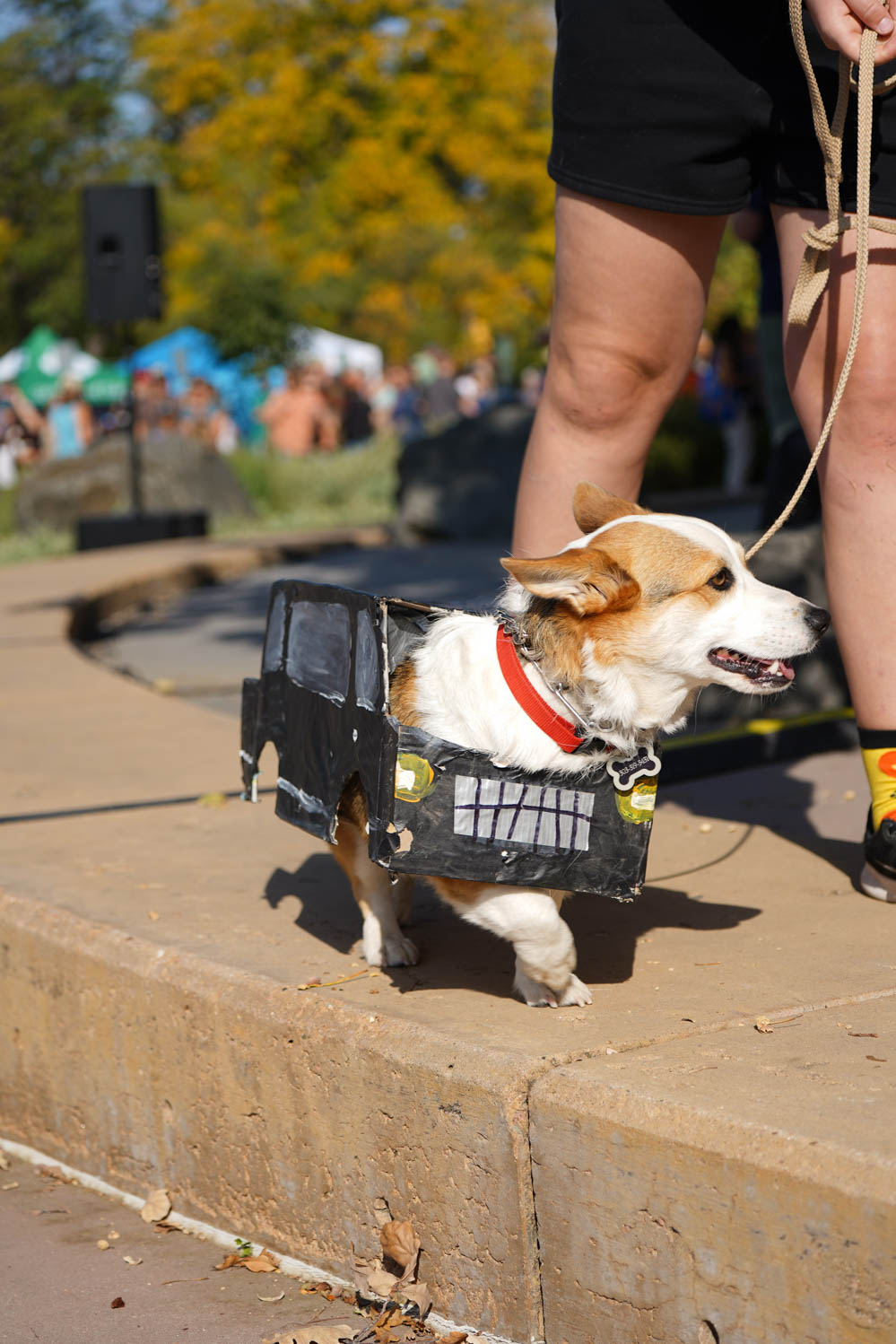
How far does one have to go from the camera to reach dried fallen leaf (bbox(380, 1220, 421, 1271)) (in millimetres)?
2357

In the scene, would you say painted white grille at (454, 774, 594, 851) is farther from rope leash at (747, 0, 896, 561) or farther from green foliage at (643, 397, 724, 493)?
green foliage at (643, 397, 724, 493)

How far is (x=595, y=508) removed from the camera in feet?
10.2

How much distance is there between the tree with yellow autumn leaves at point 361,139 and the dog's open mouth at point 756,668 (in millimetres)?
31127

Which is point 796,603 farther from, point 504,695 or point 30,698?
point 30,698

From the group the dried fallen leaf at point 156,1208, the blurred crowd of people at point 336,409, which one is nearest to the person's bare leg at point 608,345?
the dried fallen leaf at point 156,1208

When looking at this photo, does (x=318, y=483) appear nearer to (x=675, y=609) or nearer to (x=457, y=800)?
(x=675, y=609)

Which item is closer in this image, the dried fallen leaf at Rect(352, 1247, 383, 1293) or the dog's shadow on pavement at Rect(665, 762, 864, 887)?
the dried fallen leaf at Rect(352, 1247, 383, 1293)

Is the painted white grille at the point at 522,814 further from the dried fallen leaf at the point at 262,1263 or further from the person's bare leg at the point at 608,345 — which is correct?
the person's bare leg at the point at 608,345

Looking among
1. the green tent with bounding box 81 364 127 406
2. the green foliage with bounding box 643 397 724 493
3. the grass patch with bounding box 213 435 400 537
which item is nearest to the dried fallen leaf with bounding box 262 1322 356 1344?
the green foliage with bounding box 643 397 724 493

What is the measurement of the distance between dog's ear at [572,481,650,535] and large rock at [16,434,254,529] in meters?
15.0

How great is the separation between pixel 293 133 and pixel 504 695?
3505 cm

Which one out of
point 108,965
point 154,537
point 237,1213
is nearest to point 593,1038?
point 237,1213

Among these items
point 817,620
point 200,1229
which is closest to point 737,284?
point 817,620

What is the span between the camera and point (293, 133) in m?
35.1
